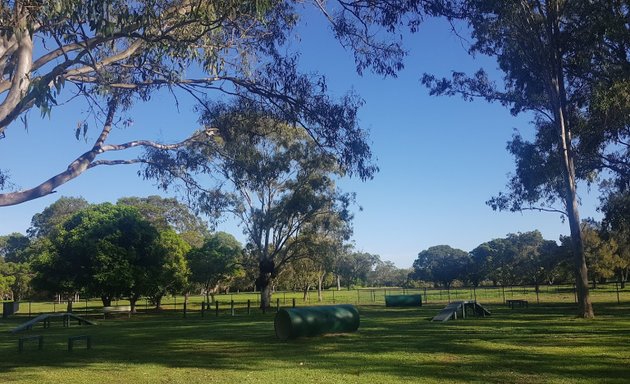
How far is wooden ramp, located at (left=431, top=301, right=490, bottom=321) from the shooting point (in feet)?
80.0

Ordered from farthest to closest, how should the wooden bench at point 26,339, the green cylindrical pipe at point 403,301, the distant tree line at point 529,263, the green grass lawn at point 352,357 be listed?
1. the distant tree line at point 529,263
2. the green cylindrical pipe at point 403,301
3. the wooden bench at point 26,339
4. the green grass lawn at point 352,357

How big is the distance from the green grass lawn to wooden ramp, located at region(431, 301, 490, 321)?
4201 millimetres

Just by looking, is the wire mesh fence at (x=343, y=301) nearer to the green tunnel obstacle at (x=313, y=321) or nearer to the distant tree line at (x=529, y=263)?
the distant tree line at (x=529, y=263)

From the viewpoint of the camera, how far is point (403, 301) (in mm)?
41938

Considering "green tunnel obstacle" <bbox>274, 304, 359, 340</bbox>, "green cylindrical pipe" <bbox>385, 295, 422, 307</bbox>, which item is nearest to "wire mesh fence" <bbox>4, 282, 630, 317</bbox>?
"green cylindrical pipe" <bbox>385, 295, 422, 307</bbox>

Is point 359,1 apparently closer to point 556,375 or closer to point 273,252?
point 556,375

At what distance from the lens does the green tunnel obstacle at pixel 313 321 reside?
55.7 feet

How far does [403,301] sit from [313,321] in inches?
1020

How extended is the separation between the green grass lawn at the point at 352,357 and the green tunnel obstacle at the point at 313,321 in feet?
1.01

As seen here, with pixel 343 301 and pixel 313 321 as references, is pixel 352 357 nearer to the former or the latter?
pixel 313 321

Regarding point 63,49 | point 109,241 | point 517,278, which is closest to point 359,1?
point 63,49

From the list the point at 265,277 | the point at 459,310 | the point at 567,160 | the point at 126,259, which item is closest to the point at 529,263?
the point at 265,277

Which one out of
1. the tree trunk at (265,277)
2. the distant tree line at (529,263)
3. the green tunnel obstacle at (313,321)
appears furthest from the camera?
the distant tree line at (529,263)

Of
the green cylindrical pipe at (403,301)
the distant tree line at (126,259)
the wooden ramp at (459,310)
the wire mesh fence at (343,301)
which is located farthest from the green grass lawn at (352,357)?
the green cylindrical pipe at (403,301)
